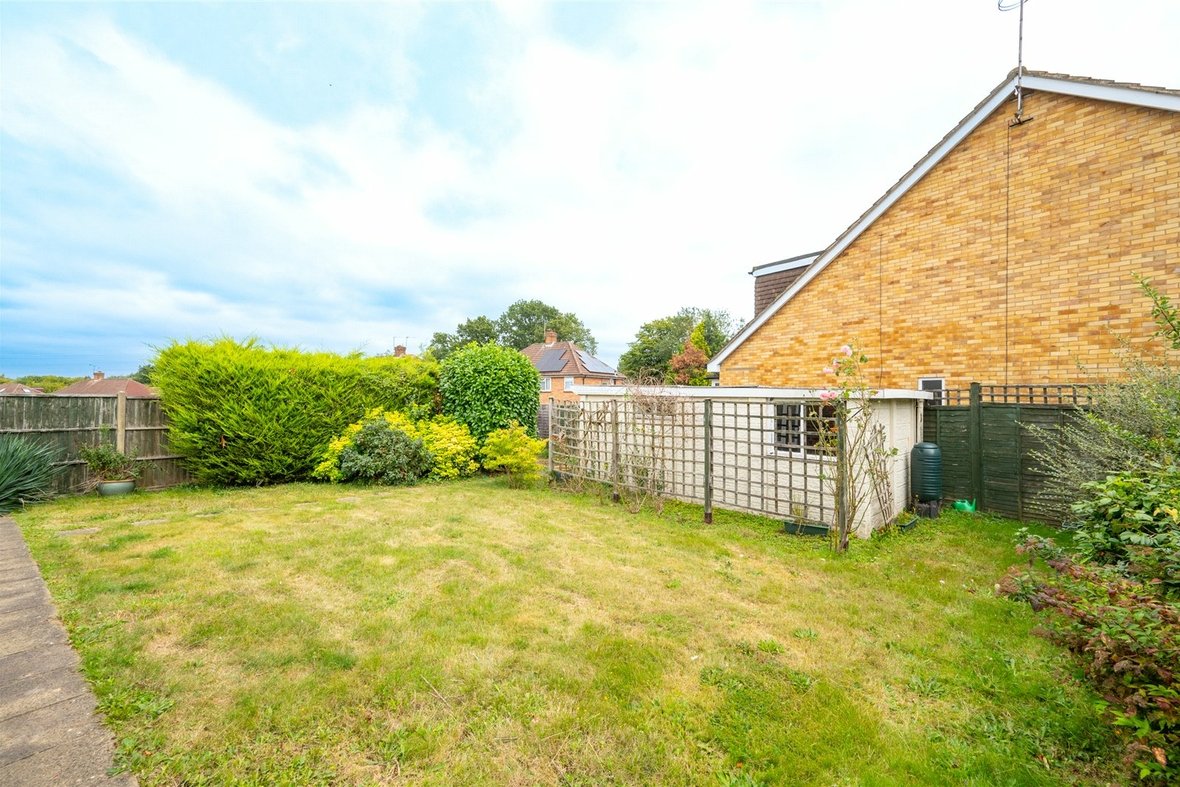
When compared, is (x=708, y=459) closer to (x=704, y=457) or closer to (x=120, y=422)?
(x=704, y=457)

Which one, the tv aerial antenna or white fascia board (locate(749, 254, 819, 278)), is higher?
the tv aerial antenna

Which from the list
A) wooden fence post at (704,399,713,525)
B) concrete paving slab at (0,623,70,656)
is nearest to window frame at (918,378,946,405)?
wooden fence post at (704,399,713,525)

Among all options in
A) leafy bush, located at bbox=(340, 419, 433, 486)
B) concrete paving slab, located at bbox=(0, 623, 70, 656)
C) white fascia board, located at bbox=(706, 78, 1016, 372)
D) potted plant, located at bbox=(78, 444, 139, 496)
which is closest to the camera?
concrete paving slab, located at bbox=(0, 623, 70, 656)

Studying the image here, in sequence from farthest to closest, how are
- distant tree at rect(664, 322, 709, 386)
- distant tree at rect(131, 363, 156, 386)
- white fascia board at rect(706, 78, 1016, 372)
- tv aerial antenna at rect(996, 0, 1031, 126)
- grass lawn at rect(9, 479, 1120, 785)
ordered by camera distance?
distant tree at rect(664, 322, 709, 386) < distant tree at rect(131, 363, 156, 386) < white fascia board at rect(706, 78, 1016, 372) < tv aerial antenna at rect(996, 0, 1031, 126) < grass lawn at rect(9, 479, 1120, 785)

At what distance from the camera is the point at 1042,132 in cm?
793

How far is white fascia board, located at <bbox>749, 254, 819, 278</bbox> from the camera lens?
12.6 metres

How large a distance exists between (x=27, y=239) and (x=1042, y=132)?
70.1 ft

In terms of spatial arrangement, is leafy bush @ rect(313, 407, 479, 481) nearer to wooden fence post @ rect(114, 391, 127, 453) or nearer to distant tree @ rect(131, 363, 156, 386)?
wooden fence post @ rect(114, 391, 127, 453)

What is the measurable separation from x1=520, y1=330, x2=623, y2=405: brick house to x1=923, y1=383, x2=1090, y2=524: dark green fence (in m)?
23.7

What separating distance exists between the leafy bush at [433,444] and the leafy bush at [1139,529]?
988 centimetres

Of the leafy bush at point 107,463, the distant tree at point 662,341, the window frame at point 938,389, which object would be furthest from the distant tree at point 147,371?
the distant tree at point 662,341

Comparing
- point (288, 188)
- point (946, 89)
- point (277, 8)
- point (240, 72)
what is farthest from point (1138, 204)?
point (288, 188)

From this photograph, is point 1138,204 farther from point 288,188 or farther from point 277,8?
point 288,188

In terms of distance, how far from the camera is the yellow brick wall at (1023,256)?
7047 mm
